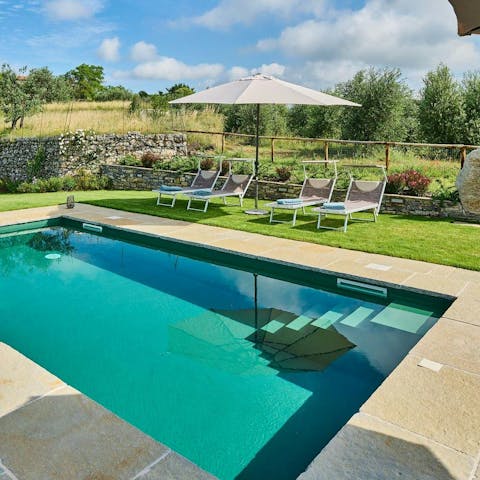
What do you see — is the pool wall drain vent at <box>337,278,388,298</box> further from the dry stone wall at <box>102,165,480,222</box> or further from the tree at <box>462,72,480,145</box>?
the tree at <box>462,72,480,145</box>

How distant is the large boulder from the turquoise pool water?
1.65 metres

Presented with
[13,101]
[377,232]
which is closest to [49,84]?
[13,101]

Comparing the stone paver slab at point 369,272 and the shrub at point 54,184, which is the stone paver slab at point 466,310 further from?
the shrub at point 54,184

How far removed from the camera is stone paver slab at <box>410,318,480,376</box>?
347cm

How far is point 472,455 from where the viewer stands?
8.04ft

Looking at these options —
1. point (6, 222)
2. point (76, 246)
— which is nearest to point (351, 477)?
point (76, 246)

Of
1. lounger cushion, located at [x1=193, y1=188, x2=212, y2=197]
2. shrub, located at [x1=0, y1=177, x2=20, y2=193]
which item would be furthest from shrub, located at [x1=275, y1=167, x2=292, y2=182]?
shrub, located at [x1=0, y1=177, x2=20, y2=193]

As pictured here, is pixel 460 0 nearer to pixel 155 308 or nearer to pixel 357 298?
pixel 357 298

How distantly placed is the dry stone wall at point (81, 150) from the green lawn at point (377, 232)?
12.7 feet

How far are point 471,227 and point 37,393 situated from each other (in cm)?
726

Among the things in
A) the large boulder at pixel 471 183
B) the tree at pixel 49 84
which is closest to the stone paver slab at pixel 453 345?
the large boulder at pixel 471 183

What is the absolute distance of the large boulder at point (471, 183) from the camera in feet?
8.66

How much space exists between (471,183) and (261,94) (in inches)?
241

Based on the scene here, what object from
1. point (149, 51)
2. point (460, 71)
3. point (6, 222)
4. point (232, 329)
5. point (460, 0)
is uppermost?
point (149, 51)
